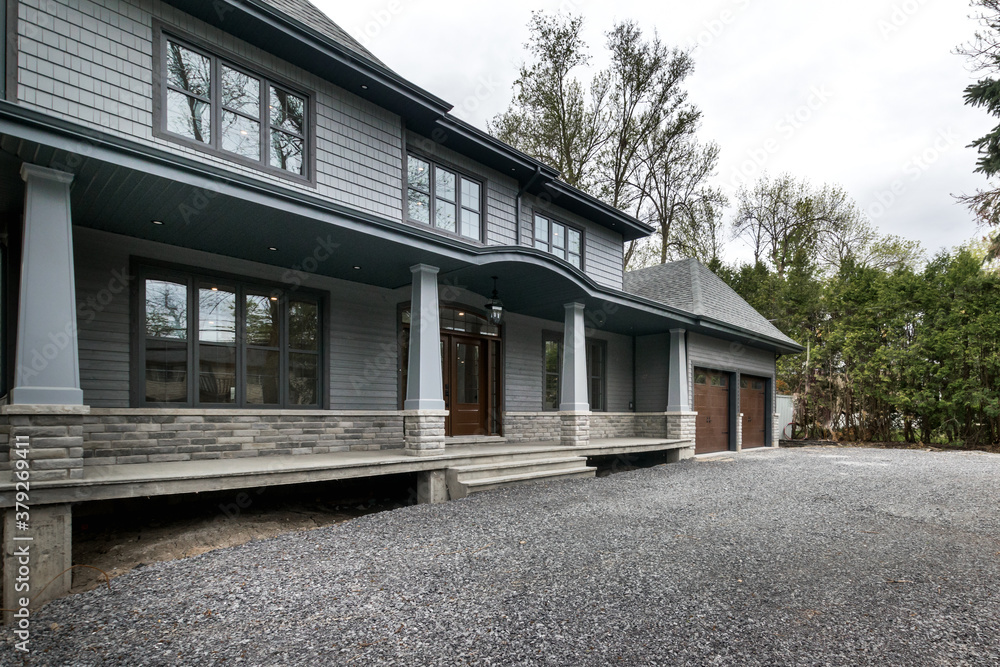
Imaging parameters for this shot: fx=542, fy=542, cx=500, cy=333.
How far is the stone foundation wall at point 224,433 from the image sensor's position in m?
5.58

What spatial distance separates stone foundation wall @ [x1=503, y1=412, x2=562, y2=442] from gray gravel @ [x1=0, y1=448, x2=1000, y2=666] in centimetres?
384

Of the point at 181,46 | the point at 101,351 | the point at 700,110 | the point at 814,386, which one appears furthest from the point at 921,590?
the point at 700,110

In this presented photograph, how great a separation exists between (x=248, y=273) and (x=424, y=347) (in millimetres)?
2410

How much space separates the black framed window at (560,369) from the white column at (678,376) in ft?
4.56

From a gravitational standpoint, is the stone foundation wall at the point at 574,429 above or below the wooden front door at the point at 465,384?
below

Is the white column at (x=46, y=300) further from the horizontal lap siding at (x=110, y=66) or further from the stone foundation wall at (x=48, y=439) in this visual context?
the horizontal lap siding at (x=110, y=66)

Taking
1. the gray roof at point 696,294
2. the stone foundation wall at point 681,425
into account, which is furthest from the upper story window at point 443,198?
the stone foundation wall at point 681,425

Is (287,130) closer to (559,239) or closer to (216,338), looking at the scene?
(216,338)

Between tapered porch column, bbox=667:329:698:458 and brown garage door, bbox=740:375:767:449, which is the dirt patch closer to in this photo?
tapered porch column, bbox=667:329:698:458

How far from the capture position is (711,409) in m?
12.7

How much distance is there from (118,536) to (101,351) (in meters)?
1.92

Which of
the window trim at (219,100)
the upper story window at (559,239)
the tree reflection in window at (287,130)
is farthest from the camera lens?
the upper story window at (559,239)

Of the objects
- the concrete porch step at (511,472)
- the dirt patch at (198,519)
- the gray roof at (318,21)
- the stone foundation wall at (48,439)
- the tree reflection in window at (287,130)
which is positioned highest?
the gray roof at (318,21)

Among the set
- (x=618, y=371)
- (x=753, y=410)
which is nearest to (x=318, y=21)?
(x=618, y=371)
